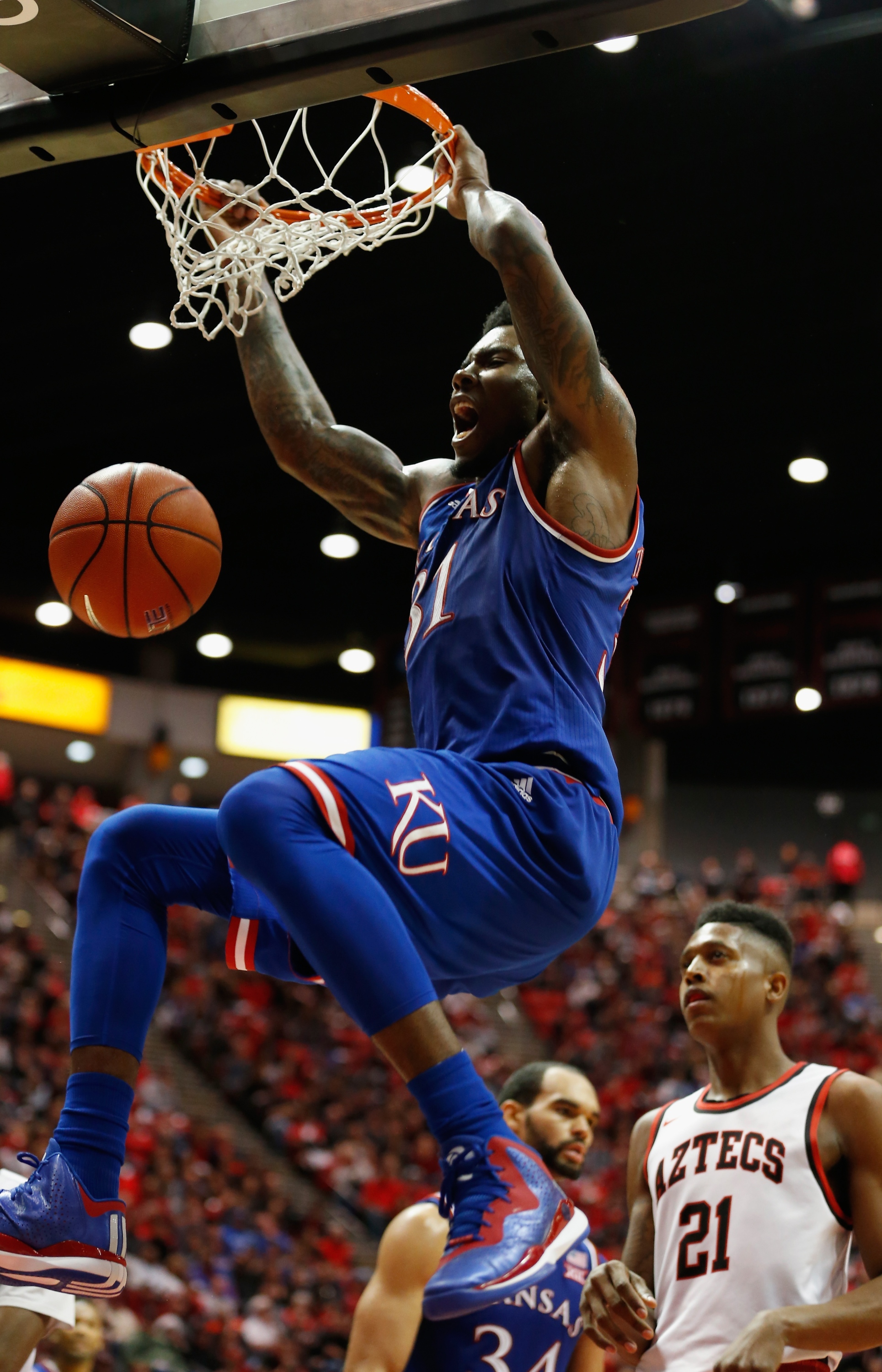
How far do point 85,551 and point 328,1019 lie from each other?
13538 millimetres

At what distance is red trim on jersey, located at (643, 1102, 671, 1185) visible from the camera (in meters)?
3.75

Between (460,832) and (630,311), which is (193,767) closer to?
(630,311)

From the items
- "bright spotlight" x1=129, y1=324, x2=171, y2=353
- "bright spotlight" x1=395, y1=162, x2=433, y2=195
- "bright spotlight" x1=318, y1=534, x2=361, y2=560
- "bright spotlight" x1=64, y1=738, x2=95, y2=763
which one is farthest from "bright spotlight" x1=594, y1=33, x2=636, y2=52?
"bright spotlight" x1=64, y1=738, x2=95, y2=763

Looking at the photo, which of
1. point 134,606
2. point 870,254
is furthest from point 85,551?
point 870,254

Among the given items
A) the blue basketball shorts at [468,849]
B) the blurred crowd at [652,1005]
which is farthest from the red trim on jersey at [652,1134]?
the blurred crowd at [652,1005]

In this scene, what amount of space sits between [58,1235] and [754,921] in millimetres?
2104

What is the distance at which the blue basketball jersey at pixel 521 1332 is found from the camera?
372 centimetres

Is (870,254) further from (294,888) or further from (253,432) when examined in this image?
(294,888)

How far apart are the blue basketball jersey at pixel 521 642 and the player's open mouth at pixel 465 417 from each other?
0.19 m

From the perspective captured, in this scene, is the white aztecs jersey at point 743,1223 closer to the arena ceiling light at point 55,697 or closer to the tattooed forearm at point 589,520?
the tattooed forearm at point 589,520

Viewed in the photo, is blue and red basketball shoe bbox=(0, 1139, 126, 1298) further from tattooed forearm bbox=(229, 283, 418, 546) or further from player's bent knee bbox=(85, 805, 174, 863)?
tattooed forearm bbox=(229, 283, 418, 546)

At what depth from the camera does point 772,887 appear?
1942 centimetres

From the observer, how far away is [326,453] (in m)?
3.54

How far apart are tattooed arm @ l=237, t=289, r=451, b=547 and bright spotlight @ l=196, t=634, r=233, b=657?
14741 mm
